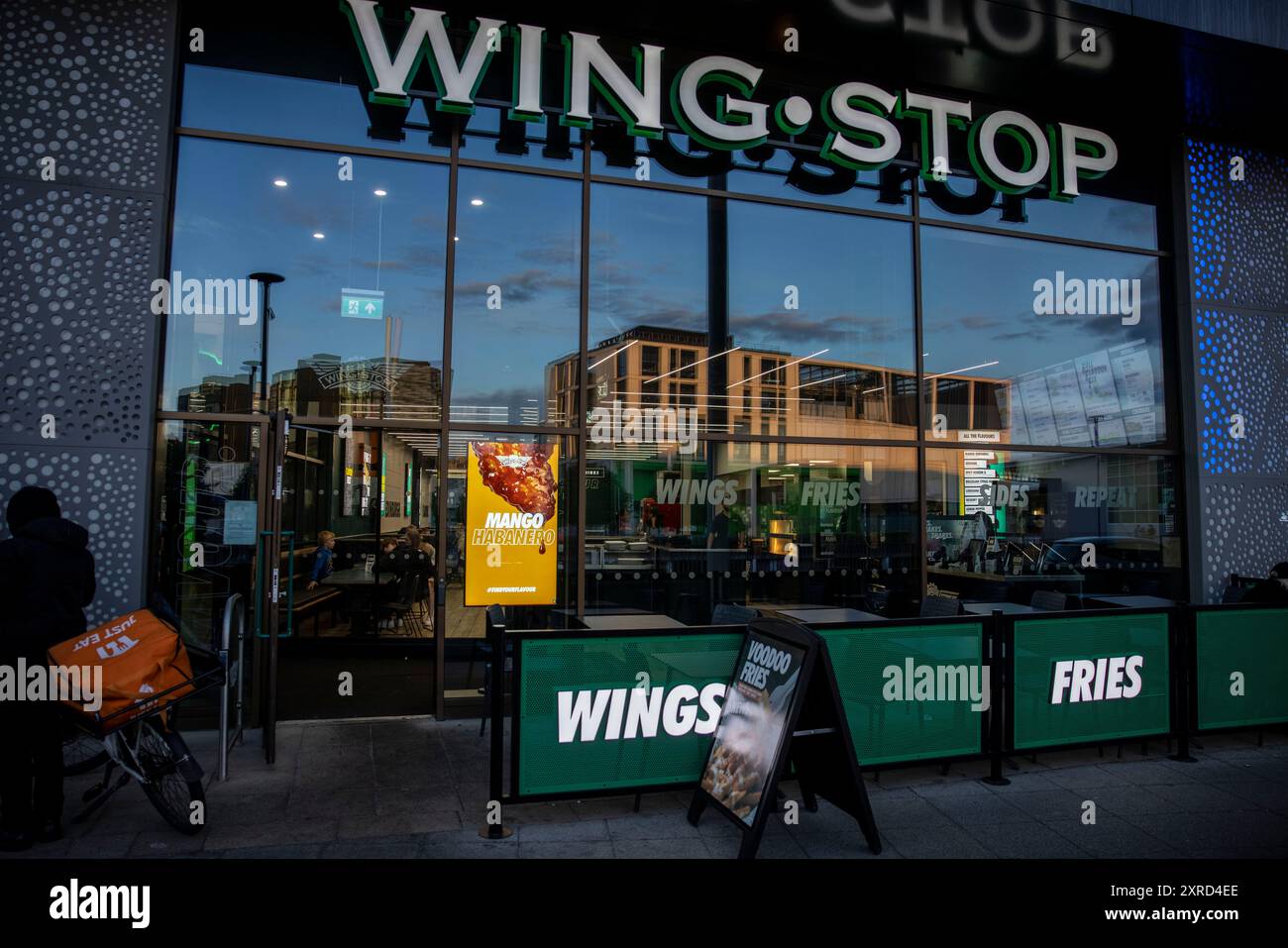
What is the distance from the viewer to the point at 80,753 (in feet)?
18.7

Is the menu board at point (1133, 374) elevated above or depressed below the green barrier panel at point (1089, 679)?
above

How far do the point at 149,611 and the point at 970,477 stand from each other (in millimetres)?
7732

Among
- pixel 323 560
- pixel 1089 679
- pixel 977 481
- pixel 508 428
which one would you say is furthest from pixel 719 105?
pixel 1089 679

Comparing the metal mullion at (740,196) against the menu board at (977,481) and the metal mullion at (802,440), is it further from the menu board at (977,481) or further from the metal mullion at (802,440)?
the menu board at (977,481)

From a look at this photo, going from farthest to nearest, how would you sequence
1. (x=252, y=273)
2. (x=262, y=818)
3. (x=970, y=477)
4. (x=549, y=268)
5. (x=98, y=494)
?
(x=970, y=477) < (x=549, y=268) < (x=252, y=273) < (x=98, y=494) < (x=262, y=818)

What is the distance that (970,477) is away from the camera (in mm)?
9039

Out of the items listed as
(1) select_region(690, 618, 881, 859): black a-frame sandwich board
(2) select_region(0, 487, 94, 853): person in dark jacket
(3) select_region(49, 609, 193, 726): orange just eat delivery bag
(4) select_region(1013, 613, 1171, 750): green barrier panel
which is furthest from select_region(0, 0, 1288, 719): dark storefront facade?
(1) select_region(690, 618, 881, 859): black a-frame sandwich board

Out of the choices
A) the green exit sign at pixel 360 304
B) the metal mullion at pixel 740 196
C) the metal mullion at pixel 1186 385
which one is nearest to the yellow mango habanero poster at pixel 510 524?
the green exit sign at pixel 360 304

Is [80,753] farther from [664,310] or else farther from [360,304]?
[664,310]

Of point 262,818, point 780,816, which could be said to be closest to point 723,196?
point 780,816

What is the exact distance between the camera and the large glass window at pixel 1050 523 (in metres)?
8.91

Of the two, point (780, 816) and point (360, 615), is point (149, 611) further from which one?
point (780, 816)

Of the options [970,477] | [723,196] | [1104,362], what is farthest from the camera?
[1104,362]

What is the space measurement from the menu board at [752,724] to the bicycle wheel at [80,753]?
139 inches
